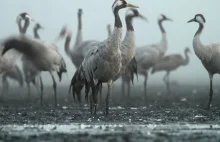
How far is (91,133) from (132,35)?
18.8 ft

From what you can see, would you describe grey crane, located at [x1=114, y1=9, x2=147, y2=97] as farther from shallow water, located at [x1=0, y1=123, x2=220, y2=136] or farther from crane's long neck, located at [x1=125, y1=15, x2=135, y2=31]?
shallow water, located at [x1=0, y1=123, x2=220, y2=136]

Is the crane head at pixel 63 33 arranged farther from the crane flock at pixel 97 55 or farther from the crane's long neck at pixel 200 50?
the crane's long neck at pixel 200 50

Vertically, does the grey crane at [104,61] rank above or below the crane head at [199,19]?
below

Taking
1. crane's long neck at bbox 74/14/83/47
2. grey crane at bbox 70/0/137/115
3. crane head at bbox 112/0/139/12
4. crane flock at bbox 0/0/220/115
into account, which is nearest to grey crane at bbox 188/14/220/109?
crane flock at bbox 0/0/220/115

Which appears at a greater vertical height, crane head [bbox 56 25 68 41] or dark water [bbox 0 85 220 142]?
crane head [bbox 56 25 68 41]

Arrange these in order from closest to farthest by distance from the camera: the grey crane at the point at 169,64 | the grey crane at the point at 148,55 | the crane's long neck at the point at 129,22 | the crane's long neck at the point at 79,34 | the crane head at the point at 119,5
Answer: the crane head at the point at 119,5 → the crane's long neck at the point at 129,22 → the crane's long neck at the point at 79,34 → the grey crane at the point at 148,55 → the grey crane at the point at 169,64

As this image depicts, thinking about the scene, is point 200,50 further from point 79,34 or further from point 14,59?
point 79,34

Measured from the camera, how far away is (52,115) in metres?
13.7

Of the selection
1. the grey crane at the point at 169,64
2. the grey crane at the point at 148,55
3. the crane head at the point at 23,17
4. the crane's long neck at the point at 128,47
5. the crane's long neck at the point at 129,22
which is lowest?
the grey crane at the point at 169,64

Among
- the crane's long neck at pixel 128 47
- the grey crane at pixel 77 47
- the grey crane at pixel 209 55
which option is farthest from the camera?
the grey crane at pixel 77 47

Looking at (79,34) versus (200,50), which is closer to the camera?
(200,50)

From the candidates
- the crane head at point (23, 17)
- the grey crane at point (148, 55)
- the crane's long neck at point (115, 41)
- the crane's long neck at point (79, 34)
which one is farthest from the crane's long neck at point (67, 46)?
the crane's long neck at point (115, 41)

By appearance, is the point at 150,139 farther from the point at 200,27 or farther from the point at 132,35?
the point at 200,27

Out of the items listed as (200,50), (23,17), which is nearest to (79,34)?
(23,17)
